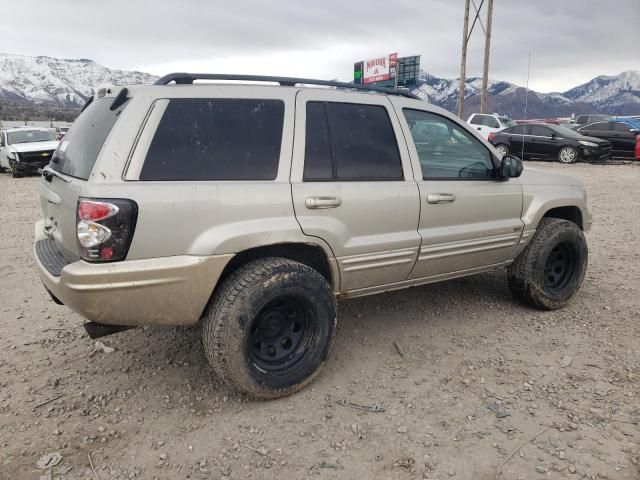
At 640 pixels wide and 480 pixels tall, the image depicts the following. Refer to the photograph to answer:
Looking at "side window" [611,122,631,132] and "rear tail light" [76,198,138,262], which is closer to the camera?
"rear tail light" [76,198,138,262]

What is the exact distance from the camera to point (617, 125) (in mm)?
17922

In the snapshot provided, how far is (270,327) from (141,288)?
0.82 m

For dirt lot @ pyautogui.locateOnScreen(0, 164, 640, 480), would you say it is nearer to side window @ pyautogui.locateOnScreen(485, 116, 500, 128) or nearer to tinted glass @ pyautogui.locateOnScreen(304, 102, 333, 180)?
tinted glass @ pyautogui.locateOnScreen(304, 102, 333, 180)

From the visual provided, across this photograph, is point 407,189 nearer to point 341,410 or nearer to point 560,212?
point 341,410

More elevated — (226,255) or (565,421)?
(226,255)

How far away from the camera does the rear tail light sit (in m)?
2.40

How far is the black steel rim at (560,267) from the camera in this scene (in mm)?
4262

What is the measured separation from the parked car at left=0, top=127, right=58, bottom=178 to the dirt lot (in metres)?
12.6

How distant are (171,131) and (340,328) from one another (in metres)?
2.06

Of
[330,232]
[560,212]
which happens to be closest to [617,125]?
[560,212]

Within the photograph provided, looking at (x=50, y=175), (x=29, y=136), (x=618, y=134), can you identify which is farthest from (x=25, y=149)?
(x=618, y=134)

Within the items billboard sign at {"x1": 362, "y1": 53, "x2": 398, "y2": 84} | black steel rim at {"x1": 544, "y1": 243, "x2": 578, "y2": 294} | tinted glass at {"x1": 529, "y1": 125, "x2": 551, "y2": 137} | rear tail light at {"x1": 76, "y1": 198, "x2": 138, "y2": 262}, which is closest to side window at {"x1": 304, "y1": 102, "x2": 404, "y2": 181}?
rear tail light at {"x1": 76, "y1": 198, "x2": 138, "y2": 262}

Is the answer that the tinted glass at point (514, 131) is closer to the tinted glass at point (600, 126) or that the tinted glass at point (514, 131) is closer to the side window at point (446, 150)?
the tinted glass at point (600, 126)

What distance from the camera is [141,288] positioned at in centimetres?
250
